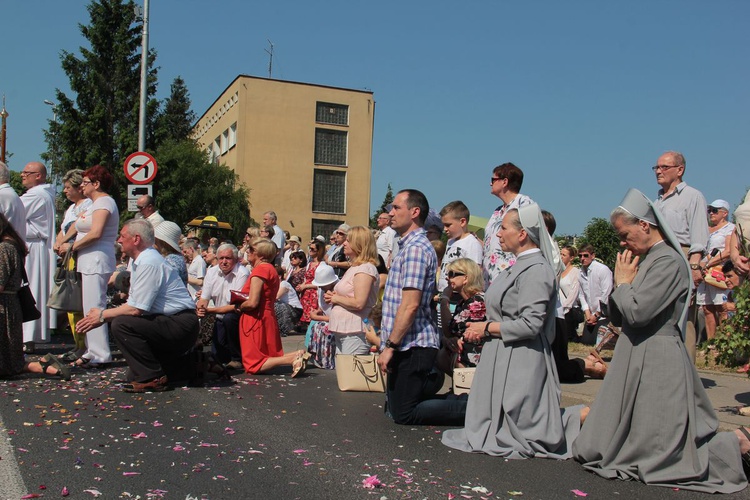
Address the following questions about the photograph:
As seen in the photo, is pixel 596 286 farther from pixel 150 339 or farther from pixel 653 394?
pixel 653 394

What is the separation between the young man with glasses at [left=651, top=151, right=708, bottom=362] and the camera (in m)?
7.24

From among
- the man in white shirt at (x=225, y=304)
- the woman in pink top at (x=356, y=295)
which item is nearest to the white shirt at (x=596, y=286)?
the woman in pink top at (x=356, y=295)

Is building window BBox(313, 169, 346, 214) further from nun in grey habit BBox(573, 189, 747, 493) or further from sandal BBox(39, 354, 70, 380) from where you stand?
nun in grey habit BBox(573, 189, 747, 493)

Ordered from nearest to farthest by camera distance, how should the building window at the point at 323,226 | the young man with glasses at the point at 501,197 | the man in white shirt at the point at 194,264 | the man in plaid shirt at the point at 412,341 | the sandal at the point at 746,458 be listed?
the sandal at the point at 746,458 < the man in plaid shirt at the point at 412,341 < the young man with glasses at the point at 501,197 < the man in white shirt at the point at 194,264 < the building window at the point at 323,226

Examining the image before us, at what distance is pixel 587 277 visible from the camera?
13344 mm

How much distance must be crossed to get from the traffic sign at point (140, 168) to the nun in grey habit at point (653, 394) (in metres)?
11.5

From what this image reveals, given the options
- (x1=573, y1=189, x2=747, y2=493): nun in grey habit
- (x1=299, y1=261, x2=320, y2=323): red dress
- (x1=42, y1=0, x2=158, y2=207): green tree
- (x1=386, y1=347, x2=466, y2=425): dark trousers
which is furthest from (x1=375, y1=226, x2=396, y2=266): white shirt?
(x1=42, y1=0, x2=158, y2=207): green tree

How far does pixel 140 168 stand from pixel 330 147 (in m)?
44.7

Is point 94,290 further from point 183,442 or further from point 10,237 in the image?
point 183,442

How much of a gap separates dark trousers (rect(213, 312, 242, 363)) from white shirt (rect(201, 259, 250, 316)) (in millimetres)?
360

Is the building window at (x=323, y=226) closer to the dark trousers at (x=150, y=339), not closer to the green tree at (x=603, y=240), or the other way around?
the green tree at (x=603, y=240)

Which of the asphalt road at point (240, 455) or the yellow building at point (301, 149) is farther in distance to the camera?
the yellow building at point (301, 149)

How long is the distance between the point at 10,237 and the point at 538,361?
19.3 ft

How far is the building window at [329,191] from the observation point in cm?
5978
